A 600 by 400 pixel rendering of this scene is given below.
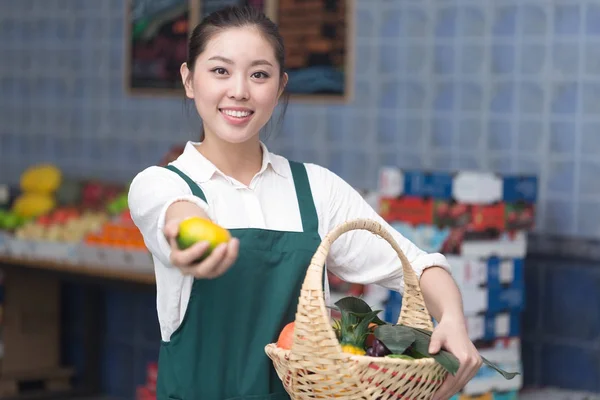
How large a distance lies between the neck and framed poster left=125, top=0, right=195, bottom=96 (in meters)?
3.69

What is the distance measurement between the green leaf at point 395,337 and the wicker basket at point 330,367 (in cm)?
5

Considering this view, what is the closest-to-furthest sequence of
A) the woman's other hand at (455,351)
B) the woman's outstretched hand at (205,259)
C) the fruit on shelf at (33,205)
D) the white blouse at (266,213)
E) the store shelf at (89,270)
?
1. the woman's outstretched hand at (205,259)
2. the woman's other hand at (455,351)
3. the white blouse at (266,213)
4. the store shelf at (89,270)
5. the fruit on shelf at (33,205)

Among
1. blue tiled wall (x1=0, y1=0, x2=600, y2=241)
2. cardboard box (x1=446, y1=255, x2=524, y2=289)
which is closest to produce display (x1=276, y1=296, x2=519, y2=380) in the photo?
cardboard box (x1=446, y1=255, x2=524, y2=289)

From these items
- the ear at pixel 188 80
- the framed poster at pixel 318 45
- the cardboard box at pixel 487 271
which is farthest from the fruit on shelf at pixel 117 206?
the ear at pixel 188 80

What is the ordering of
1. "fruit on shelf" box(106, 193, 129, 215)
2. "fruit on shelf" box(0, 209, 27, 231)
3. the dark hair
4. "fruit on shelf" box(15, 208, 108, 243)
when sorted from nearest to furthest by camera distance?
the dark hair → "fruit on shelf" box(15, 208, 108, 243) → "fruit on shelf" box(106, 193, 129, 215) → "fruit on shelf" box(0, 209, 27, 231)

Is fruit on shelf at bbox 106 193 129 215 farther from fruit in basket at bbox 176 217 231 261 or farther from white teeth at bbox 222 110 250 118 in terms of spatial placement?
fruit in basket at bbox 176 217 231 261

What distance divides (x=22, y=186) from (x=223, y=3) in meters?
1.47

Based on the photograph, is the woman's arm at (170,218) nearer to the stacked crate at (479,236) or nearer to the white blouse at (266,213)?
the white blouse at (266,213)

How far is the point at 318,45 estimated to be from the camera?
5.16 m

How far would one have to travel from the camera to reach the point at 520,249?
13.8 ft

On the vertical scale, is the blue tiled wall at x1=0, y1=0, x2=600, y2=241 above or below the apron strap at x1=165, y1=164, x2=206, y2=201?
above

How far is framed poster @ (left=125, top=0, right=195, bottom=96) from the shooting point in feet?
19.0

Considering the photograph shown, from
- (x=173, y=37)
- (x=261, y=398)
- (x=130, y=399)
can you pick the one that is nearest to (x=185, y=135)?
(x=173, y=37)

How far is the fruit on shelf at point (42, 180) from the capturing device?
6.04 metres
